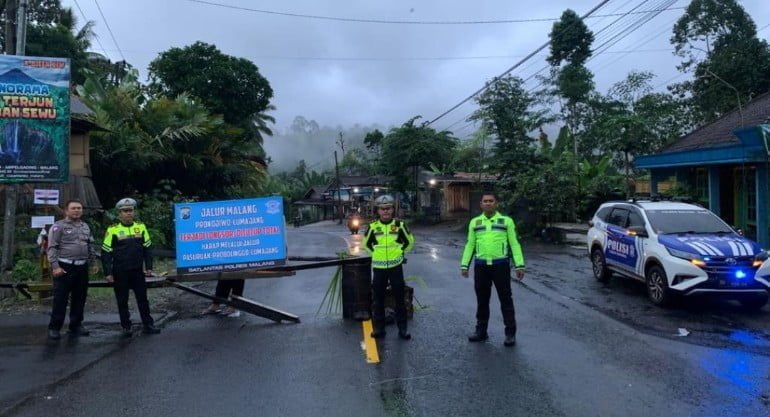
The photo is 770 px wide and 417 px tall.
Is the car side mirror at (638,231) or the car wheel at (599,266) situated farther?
the car wheel at (599,266)

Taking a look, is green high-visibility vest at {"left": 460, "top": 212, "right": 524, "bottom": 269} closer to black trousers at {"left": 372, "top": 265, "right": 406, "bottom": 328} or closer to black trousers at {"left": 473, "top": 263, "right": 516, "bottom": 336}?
black trousers at {"left": 473, "top": 263, "right": 516, "bottom": 336}

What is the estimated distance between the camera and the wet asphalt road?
4977 millimetres

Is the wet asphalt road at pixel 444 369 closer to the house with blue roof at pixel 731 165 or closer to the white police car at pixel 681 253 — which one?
the white police car at pixel 681 253

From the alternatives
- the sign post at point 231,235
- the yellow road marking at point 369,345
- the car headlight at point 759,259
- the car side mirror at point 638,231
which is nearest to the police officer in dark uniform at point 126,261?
the sign post at point 231,235

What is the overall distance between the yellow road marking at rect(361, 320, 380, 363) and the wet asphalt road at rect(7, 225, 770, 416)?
0.13m

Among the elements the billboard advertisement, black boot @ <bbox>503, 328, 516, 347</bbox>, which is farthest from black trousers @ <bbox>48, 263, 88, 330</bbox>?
black boot @ <bbox>503, 328, 516, 347</bbox>

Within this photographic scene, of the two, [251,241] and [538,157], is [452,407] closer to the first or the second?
[251,241]

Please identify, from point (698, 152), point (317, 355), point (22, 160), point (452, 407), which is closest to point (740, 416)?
point (452, 407)

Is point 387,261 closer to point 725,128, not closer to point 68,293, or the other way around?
point 68,293

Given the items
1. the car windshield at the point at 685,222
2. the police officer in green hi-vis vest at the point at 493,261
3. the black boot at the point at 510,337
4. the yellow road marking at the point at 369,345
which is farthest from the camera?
the car windshield at the point at 685,222

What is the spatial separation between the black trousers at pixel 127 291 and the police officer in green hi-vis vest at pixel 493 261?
411 centimetres

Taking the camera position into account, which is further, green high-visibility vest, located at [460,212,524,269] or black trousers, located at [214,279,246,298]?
black trousers, located at [214,279,246,298]

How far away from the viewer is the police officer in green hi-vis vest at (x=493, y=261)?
6977mm

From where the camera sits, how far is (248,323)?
328 inches
